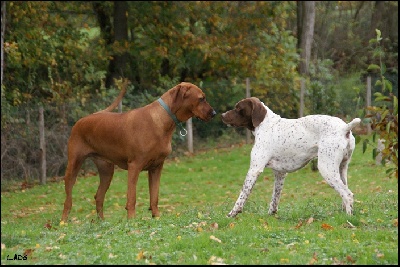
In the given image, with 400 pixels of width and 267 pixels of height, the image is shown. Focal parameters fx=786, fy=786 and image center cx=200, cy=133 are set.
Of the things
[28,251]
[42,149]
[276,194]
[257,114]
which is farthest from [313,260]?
[42,149]

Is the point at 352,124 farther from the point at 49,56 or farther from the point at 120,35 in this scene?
the point at 120,35

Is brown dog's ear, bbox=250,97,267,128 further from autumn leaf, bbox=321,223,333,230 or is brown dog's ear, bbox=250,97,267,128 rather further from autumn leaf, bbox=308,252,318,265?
autumn leaf, bbox=308,252,318,265

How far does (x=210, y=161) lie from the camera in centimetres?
2189

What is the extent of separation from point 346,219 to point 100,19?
1792 centimetres

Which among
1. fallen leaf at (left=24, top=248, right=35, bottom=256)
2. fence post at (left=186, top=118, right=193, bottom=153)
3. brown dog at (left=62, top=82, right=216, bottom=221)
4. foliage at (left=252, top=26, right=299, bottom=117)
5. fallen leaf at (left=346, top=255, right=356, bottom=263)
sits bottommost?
fence post at (left=186, top=118, right=193, bottom=153)

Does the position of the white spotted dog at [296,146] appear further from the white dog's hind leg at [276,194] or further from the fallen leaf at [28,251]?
the fallen leaf at [28,251]

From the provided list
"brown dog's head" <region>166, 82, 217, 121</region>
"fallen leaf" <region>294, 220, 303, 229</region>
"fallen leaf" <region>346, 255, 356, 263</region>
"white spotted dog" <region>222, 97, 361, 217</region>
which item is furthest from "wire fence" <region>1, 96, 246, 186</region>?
"fallen leaf" <region>346, 255, 356, 263</region>

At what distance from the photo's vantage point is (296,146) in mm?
9852

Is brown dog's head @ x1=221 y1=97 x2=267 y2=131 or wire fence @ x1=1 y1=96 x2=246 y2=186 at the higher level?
brown dog's head @ x1=221 y1=97 x2=267 y2=131

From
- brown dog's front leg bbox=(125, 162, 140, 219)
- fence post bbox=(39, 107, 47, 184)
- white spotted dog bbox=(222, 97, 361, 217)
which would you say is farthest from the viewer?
fence post bbox=(39, 107, 47, 184)

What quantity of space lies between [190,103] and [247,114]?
2.80 feet

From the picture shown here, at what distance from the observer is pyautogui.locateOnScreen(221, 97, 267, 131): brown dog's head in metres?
10.2

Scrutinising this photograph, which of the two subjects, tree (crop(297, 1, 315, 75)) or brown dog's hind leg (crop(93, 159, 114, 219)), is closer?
brown dog's hind leg (crop(93, 159, 114, 219))

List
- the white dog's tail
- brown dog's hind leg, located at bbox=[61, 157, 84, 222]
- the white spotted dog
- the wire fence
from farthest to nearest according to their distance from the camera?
the wire fence → brown dog's hind leg, located at bbox=[61, 157, 84, 222] → the white spotted dog → the white dog's tail
